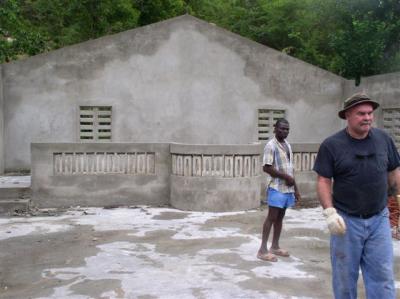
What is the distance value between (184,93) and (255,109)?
1982mm

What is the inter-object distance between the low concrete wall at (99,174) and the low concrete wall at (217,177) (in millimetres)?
570

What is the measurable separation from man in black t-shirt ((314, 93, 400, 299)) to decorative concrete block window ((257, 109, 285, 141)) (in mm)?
10540

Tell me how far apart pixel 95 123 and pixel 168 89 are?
6.79 ft

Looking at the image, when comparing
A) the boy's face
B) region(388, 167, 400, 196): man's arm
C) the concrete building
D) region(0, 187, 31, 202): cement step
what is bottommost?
region(0, 187, 31, 202): cement step

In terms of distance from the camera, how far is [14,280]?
19.3 ft

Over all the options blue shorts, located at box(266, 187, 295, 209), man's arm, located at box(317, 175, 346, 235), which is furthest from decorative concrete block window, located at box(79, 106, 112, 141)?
man's arm, located at box(317, 175, 346, 235)

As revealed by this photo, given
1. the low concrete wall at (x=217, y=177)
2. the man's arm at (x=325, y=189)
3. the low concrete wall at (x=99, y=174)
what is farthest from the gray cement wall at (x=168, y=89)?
the man's arm at (x=325, y=189)

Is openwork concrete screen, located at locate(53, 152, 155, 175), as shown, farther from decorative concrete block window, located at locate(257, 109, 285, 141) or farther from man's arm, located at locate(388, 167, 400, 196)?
man's arm, located at locate(388, 167, 400, 196)

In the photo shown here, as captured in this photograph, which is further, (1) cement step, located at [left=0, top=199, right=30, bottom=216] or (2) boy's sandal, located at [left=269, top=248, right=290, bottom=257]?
(1) cement step, located at [left=0, top=199, right=30, bottom=216]

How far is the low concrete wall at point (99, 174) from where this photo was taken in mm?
10188

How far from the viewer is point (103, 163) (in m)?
10.3

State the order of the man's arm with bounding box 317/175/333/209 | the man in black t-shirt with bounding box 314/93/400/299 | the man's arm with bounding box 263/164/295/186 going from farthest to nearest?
the man's arm with bounding box 263/164/295/186 → the man's arm with bounding box 317/175/333/209 → the man in black t-shirt with bounding box 314/93/400/299

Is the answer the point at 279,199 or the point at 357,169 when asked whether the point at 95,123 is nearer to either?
the point at 279,199

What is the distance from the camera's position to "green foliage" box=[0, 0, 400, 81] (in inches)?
640
